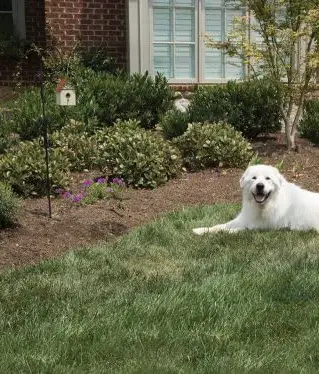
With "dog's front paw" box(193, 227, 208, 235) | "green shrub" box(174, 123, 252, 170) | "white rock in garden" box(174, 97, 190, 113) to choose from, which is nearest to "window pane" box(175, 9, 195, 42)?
"white rock in garden" box(174, 97, 190, 113)

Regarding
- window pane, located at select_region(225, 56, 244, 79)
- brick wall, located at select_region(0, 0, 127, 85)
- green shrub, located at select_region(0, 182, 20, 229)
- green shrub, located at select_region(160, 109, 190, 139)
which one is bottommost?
green shrub, located at select_region(0, 182, 20, 229)

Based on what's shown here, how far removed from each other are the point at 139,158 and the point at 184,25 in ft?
17.7

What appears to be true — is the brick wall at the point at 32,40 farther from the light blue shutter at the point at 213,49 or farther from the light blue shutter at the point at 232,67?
the light blue shutter at the point at 232,67

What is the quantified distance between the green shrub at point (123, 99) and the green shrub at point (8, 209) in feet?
13.0

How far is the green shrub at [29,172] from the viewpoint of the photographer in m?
7.54

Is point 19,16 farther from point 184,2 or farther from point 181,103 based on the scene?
point 181,103

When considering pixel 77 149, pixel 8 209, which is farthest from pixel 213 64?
pixel 8 209

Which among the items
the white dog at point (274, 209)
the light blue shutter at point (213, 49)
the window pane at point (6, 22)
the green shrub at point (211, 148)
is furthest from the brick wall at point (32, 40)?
the white dog at point (274, 209)

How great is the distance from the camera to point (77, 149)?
8750mm

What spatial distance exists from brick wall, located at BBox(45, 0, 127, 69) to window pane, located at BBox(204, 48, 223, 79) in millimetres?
1694

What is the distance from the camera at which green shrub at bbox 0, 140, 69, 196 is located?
7.54m

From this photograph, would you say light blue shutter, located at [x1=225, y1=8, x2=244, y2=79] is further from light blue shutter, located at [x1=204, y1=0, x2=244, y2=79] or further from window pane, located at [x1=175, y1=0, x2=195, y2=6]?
window pane, located at [x1=175, y1=0, x2=195, y2=6]

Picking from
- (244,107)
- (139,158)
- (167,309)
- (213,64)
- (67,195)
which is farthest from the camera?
(213,64)

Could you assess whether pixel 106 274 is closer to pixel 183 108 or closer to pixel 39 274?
pixel 39 274
